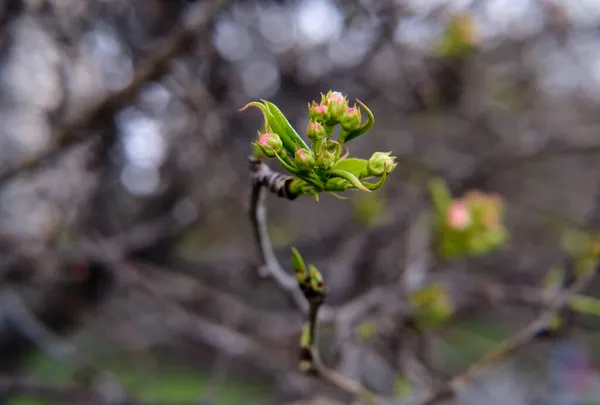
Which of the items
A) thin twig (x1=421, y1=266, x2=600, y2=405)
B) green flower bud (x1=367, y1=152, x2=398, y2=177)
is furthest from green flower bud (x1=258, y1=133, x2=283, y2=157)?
thin twig (x1=421, y1=266, x2=600, y2=405)

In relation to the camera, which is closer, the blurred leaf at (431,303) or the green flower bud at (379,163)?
the green flower bud at (379,163)

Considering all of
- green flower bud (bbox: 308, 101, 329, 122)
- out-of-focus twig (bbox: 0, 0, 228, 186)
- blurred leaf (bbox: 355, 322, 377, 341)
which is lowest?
green flower bud (bbox: 308, 101, 329, 122)

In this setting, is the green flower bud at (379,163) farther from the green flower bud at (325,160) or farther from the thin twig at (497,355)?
the thin twig at (497,355)

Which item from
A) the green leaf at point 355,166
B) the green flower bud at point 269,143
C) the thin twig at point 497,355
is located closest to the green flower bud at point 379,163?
the green leaf at point 355,166

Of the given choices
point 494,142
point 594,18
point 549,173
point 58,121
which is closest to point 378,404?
point 58,121

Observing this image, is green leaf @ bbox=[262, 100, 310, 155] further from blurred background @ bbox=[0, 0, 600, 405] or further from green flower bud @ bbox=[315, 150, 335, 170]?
blurred background @ bbox=[0, 0, 600, 405]

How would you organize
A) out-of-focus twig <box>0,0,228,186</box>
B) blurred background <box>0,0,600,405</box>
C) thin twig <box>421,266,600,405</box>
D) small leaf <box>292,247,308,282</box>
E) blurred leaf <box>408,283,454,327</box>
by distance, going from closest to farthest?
small leaf <box>292,247,308,282</box> < thin twig <box>421,266,600,405</box> < out-of-focus twig <box>0,0,228,186</box> < blurred leaf <box>408,283,454,327</box> < blurred background <box>0,0,600,405</box>
